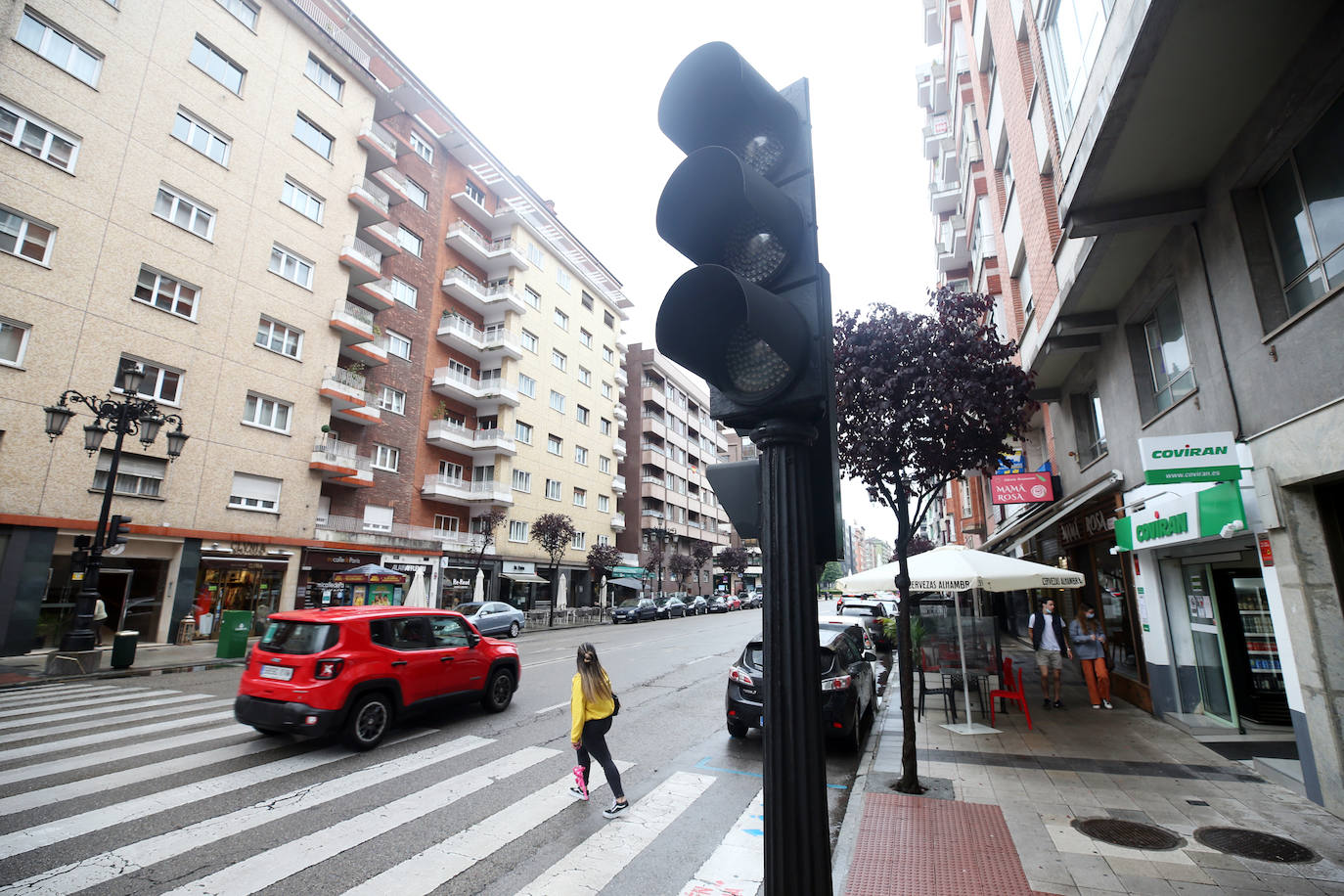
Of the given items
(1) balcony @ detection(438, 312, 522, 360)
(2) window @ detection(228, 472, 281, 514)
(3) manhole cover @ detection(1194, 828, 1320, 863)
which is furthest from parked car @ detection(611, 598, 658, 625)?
(3) manhole cover @ detection(1194, 828, 1320, 863)

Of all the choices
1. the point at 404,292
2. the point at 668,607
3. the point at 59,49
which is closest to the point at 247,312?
the point at 59,49

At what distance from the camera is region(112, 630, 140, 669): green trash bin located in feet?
44.1

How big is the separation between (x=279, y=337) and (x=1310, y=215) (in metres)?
27.5

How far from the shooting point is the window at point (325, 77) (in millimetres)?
26156

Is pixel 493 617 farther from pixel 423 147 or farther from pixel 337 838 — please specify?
pixel 423 147

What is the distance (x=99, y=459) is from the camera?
17.8 metres

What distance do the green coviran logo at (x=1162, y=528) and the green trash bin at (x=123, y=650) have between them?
19.0 m

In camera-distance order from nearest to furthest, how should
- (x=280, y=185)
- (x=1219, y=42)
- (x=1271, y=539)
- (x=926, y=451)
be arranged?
1. (x=1219, y=42)
2. (x=1271, y=539)
3. (x=926, y=451)
4. (x=280, y=185)

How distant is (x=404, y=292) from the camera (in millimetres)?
31594

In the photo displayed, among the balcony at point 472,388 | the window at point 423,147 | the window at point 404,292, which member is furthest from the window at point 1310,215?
the window at point 423,147

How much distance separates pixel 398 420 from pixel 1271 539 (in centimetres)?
3116

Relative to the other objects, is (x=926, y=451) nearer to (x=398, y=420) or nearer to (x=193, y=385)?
(x=193, y=385)

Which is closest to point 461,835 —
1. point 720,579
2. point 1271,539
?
point 1271,539

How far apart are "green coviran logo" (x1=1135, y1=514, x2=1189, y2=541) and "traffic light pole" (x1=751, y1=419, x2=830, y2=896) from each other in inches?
314
